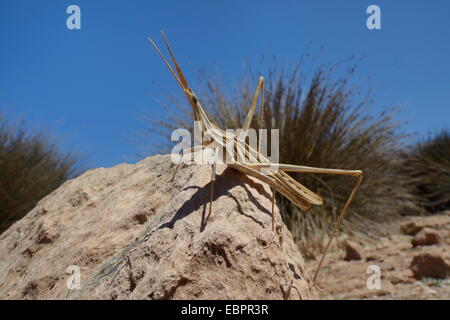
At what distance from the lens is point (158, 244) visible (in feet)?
5.57

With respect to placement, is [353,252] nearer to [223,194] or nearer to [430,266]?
[430,266]

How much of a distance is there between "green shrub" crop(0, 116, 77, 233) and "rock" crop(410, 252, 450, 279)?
5.03 metres

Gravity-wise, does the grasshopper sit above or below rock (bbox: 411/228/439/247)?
above

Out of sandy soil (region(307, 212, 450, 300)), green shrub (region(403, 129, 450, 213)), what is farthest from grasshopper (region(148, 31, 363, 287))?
green shrub (region(403, 129, 450, 213))

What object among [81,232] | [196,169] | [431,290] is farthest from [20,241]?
[431,290]

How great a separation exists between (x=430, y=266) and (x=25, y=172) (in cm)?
560

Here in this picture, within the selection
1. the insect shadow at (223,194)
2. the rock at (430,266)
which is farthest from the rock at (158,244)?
the rock at (430,266)

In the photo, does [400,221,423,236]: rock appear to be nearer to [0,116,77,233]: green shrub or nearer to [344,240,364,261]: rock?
[344,240,364,261]: rock

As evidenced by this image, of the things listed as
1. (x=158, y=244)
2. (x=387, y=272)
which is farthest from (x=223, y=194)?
(x=387, y=272)

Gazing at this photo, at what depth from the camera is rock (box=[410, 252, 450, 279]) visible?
3.68 meters

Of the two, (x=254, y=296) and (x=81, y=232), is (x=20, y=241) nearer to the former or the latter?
(x=81, y=232)

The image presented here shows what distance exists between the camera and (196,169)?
212 centimetres

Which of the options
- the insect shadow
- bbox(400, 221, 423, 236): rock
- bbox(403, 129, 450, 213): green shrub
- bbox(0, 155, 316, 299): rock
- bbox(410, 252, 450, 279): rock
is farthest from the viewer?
bbox(403, 129, 450, 213): green shrub
